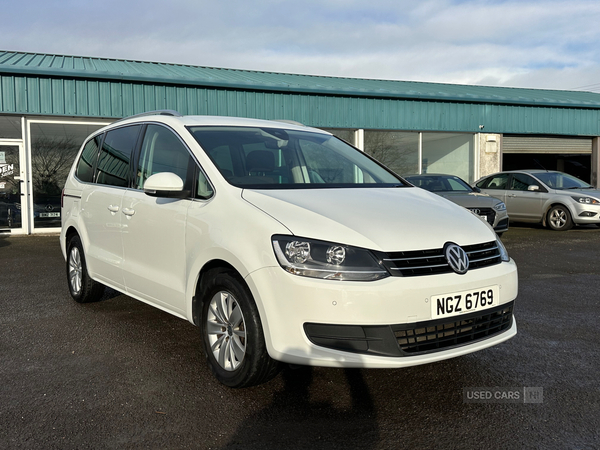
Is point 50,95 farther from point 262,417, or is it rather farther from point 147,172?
point 262,417

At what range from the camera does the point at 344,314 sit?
2.77m

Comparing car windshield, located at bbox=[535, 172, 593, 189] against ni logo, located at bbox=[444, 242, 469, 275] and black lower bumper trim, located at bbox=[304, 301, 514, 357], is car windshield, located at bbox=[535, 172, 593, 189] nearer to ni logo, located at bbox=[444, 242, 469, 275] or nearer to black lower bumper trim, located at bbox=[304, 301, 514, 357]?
ni logo, located at bbox=[444, 242, 469, 275]

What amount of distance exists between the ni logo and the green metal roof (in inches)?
451

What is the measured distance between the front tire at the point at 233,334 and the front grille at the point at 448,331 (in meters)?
0.75

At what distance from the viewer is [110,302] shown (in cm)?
557

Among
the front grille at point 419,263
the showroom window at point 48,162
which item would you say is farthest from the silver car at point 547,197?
the front grille at point 419,263

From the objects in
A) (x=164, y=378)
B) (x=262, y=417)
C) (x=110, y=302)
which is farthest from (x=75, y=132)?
(x=262, y=417)

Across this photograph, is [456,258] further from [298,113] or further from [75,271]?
[298,113]

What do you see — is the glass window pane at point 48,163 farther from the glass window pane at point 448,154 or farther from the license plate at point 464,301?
the license plate at point 464,301

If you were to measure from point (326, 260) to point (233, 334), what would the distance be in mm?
791

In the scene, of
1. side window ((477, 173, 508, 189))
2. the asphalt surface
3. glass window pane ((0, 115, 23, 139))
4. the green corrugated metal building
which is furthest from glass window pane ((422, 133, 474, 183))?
the asphalt surface

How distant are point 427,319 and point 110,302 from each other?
3.75m

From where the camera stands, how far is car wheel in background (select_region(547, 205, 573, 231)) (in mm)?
12453

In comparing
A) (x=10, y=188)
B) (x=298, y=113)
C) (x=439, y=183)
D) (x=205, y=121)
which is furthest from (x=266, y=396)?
(x=298, y=113)
